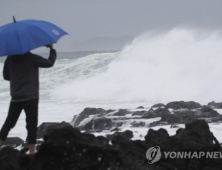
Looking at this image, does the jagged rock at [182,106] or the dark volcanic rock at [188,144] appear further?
the jagged rock at [182,106]

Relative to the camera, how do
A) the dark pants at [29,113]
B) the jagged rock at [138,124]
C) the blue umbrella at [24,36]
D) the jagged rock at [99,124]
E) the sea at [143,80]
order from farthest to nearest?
the sea at [143,80]
the jagged rock at [99,124]
the jagged rock at [138,124]
the dark pants at [29,113]
the blue umbrella at [24,36]

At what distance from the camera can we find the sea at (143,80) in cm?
1839

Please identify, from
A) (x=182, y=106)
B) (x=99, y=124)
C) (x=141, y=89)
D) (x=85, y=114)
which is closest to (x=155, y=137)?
(x=99, y=124)

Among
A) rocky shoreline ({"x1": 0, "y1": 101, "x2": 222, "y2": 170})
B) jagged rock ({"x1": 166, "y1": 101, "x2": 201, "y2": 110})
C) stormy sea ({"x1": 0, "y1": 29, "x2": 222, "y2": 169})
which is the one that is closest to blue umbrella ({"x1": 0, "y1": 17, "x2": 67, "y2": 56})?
rocky shoreline ({"x1": 0, "y1": 101, "x2": 222, "y2": 170})

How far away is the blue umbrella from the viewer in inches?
195

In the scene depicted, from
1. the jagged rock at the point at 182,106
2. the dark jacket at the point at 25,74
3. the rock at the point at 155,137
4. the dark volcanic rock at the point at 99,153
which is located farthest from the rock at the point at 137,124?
the dark jacket at the point at 25,74

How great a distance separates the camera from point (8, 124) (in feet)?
17.2

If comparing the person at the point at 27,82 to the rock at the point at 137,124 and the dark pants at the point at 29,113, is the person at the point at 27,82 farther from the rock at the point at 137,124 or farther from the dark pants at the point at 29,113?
the rock at the point at 137,124

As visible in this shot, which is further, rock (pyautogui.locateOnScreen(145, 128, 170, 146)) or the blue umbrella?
A: rock (pyautogui.locateOnScreen(145, 128, 170, 146))

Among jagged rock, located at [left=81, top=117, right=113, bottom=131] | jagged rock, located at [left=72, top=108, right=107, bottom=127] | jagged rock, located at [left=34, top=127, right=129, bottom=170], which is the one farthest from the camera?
jagged rock, located at [left=72, top=108, right=107, bottom=127]

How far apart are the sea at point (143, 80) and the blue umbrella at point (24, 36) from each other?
8150 millimetres

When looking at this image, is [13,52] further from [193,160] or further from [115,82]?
[115,82]

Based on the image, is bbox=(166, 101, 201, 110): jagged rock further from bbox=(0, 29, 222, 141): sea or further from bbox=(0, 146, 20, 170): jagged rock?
bbox=(0, 146, 20, 170): jagged rock

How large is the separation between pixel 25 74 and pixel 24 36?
348mm
